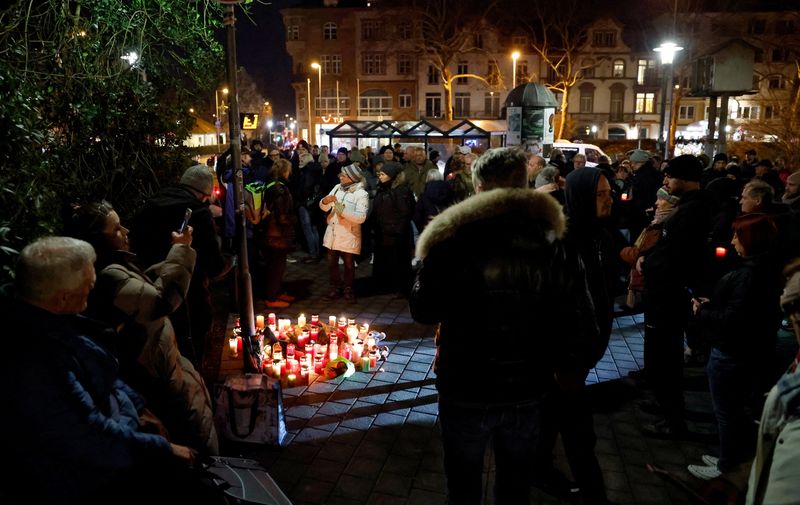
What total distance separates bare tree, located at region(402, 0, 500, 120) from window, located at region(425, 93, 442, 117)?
1090cm

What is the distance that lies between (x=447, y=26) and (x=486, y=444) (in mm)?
43820

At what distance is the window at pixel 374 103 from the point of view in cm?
5831

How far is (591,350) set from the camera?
2994mm

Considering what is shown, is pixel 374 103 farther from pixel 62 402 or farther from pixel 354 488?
pixel 62 402

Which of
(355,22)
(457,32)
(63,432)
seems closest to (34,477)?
(63,432)

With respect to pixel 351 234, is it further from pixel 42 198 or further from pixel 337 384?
pixel 42 198

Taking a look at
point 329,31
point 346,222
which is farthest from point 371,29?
point 346,222

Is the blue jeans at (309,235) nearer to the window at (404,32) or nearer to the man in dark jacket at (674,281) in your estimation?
the man in dark jacket at (674,281)

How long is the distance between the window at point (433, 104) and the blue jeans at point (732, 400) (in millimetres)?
54413

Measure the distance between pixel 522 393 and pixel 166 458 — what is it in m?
1.63

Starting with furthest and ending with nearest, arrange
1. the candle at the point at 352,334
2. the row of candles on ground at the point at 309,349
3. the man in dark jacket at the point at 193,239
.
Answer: the candle at the point at 352,334, the row of candles on ground at the point at 309,349, the man in dark jacket at the point at 193,239

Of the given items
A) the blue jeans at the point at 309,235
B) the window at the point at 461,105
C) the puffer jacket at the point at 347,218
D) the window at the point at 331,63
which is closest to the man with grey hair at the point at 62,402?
the puffer jacket at the point at 347,218

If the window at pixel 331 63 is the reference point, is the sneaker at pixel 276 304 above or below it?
below

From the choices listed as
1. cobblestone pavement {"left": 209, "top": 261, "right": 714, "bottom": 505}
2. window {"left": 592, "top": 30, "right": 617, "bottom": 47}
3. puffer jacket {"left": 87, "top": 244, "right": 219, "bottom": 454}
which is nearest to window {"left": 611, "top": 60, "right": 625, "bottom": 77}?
window {"left": 592, "top": 30, "right": 617, "bottom": 47}
